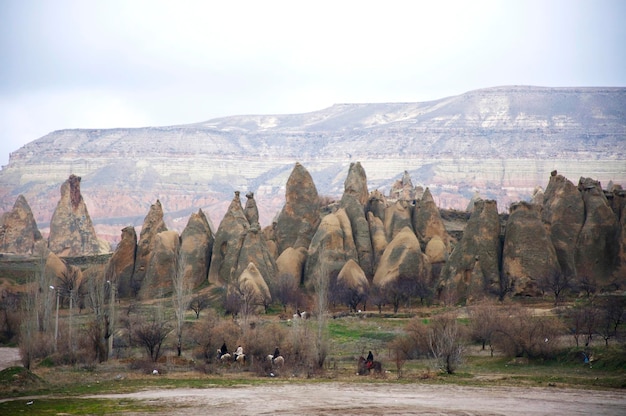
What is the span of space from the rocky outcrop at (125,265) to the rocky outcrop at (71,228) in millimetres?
34001

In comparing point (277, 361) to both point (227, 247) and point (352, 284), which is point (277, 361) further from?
point (227, 247)

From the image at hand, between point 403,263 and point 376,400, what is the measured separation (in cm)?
3527

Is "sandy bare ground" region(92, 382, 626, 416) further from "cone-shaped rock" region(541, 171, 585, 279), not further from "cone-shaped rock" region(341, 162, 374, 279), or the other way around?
"cone-shaped rock" region(341, 162, 374, 279)

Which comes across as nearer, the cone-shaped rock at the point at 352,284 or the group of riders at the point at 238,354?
the group of riders at the point at 238,354

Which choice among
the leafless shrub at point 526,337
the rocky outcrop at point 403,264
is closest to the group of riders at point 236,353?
the leafless shrub at point 526,337

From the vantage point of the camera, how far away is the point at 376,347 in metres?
59.5

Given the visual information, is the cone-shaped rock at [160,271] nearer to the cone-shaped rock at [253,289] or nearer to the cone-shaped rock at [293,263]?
the cone-shaped rock at [293,263]

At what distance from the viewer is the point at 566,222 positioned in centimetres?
7575

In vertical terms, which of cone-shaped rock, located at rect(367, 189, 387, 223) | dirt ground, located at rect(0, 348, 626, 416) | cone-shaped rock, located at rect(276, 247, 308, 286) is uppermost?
cone-shaped rock, located at rect(367, 189, 387, 223)

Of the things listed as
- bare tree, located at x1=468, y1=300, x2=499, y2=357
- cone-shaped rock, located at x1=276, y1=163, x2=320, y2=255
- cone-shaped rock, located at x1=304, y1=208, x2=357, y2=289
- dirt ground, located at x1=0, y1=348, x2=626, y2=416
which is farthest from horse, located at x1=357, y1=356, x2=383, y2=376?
cone-shaped rock, located at x1=276, y1=163, x2=320, y2=255

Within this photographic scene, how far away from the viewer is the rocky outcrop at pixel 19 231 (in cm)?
11875

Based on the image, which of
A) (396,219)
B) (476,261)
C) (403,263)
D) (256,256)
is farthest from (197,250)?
(476,261)

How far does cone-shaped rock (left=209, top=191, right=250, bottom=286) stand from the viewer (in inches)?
3137

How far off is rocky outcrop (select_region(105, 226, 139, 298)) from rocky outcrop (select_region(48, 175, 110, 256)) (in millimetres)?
34001
